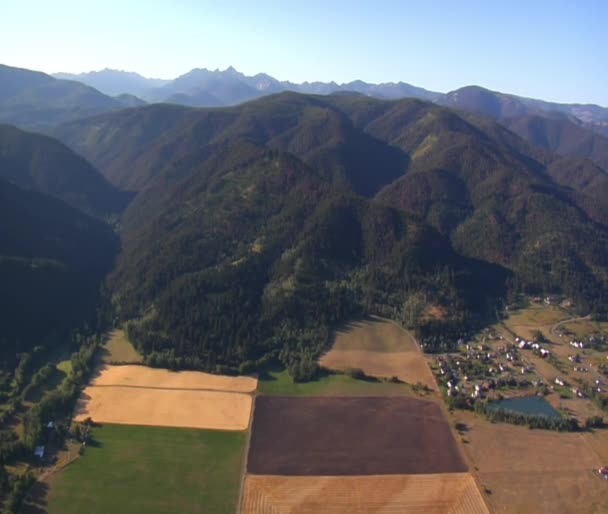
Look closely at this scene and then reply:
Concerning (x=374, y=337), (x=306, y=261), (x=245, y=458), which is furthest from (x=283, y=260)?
(x=245, y=458)

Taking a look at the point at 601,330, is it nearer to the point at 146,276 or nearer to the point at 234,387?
the point at 234,387

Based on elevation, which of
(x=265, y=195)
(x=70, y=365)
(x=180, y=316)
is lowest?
(x=70, y=365)

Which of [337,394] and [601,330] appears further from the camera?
[601,330]

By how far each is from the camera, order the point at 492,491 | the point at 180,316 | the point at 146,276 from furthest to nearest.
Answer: the point at 146,276, the point at 180,316, the point at 492,491

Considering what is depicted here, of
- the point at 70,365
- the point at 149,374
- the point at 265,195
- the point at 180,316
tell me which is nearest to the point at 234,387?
the point at 149,374

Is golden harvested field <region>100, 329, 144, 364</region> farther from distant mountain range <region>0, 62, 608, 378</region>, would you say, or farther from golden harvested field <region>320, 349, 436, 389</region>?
golden harvested field <region>320, 349, 436, 389</region>

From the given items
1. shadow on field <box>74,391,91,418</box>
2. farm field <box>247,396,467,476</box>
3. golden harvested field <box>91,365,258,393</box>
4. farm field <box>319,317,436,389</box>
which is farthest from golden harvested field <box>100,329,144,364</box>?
farm field <box>319,317,436,389</box>

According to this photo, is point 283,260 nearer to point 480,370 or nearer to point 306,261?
point 306,261
